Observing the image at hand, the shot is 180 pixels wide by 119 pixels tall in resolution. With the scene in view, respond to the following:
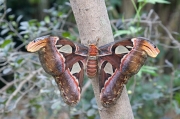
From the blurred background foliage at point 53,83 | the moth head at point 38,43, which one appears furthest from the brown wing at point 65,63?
the blurred background foliage at point 53,83

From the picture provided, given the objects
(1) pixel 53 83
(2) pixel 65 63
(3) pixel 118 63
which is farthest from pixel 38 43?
(1) pixel 53 83

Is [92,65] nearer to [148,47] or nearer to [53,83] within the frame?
[148,47]

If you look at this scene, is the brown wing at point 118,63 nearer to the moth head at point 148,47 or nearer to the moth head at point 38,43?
the moth head at point 148,47

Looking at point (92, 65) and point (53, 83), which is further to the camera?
point (53, 83)

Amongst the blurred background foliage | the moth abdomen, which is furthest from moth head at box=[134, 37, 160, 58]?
the blurred background foliage

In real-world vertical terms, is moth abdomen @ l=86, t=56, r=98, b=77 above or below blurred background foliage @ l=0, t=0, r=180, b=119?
above

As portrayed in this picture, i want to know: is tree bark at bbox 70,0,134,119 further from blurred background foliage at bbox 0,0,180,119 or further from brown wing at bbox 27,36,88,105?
blurred background foliage at bbox 0,0,180,119

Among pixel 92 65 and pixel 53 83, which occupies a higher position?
pixel 92 65

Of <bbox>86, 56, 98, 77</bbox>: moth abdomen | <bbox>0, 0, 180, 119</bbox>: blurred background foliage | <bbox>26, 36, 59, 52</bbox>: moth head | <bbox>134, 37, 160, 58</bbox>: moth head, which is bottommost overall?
<bbox>0, 0, 180, 119</bbox>: blurred background foliage
